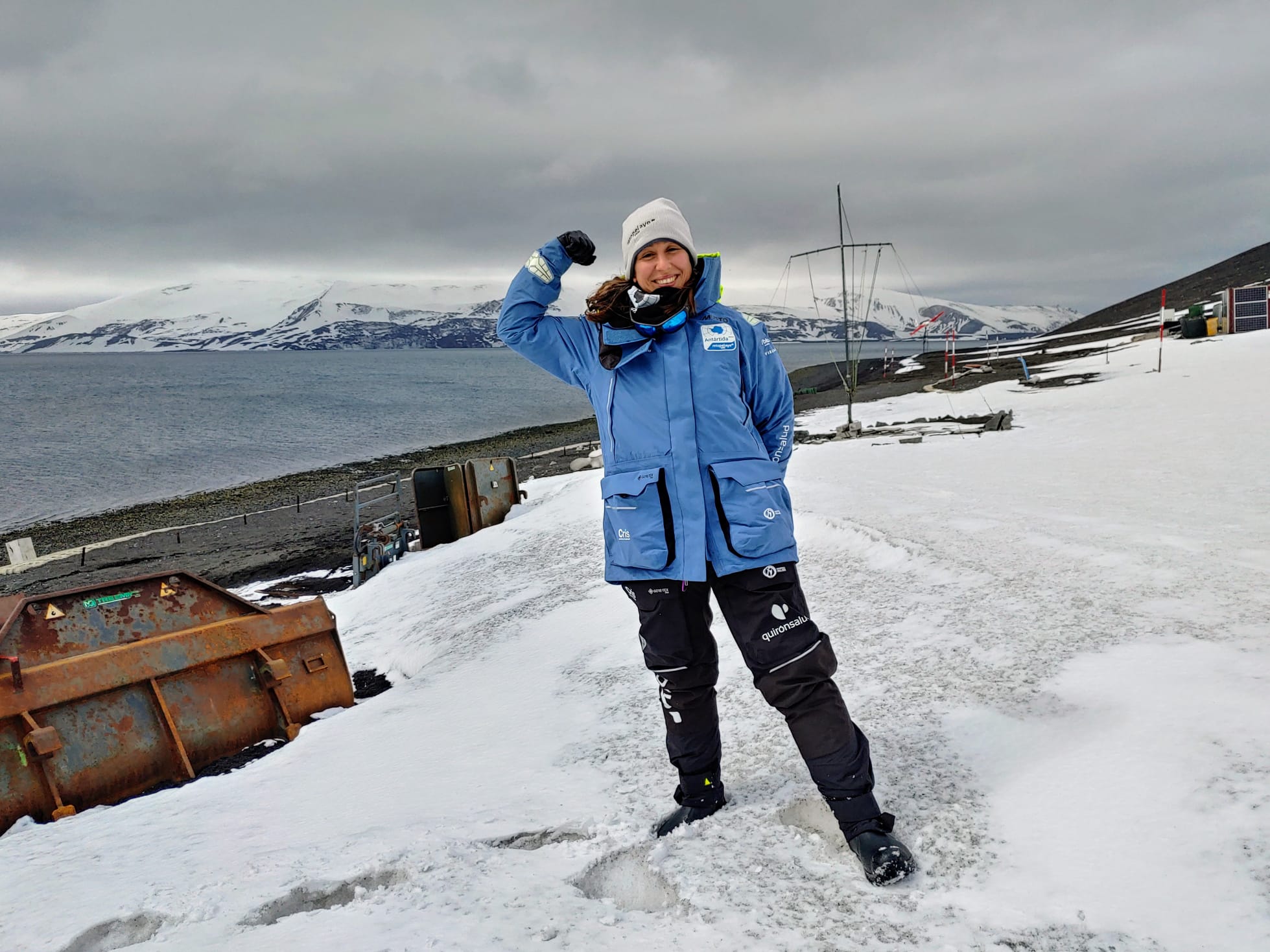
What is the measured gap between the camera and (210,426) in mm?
60719

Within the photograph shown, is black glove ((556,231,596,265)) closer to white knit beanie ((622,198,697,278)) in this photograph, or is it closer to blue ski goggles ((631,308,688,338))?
white knit beanie ((622,198,697,278))

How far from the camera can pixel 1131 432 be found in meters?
11.6

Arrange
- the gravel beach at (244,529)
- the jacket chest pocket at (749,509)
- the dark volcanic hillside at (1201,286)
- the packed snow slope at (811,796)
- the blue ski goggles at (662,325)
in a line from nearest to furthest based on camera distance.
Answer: the packed snow slope at (811,796) < the jacket chest pocket at (749,509) < the blue ski goggles at (662,325) < the gravel beach at (244,529) < the dark volcanic hillside at (1201,286)

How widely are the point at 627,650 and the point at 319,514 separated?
63.5 feet

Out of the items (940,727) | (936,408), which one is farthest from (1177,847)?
(936,408)

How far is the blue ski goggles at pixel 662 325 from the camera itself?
273cm

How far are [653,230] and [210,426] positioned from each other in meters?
67.2

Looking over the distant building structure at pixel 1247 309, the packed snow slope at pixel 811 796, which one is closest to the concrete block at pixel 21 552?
the packed snow slope at pixel 811 796

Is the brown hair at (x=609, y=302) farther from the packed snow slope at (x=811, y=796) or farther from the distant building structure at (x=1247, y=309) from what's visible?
the distant building structure at (x=1247, y=309)

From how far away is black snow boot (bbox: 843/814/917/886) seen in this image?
241cm

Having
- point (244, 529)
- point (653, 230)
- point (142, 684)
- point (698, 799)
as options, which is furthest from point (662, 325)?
point (244, 529)

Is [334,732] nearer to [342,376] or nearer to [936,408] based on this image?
[936,408]

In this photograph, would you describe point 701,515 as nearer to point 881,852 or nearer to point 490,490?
point 881,852

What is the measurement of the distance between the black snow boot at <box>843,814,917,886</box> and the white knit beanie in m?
2.10
